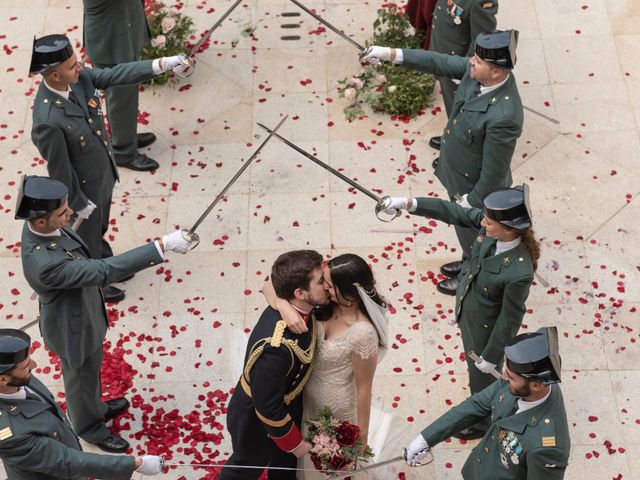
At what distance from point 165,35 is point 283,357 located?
4.01m

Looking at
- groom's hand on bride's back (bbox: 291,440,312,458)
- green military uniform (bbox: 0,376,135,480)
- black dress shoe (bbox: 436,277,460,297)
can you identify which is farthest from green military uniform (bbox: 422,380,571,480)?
Answer: black dress shoe (bbox: 436,277,460,297)

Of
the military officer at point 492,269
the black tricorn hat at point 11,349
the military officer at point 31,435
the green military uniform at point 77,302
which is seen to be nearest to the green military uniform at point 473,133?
the military officer at point 492,269

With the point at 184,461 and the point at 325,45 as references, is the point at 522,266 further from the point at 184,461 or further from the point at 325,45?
the point at 325,45

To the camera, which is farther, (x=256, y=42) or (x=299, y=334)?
(x=256, y=42)

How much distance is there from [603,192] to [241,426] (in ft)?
11.1

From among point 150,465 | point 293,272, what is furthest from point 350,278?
point 150,465

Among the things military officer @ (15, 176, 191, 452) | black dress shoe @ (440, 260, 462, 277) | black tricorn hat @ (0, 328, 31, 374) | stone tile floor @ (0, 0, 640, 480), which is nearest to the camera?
black tricorn hat @ (0, 328, 31, 374)

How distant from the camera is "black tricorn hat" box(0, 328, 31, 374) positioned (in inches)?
186

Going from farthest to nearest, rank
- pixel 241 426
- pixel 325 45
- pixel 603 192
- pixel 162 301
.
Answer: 1. pixel 325 45
2. pixel 603 192
3. pixel 162 301
4. pixel 241 426

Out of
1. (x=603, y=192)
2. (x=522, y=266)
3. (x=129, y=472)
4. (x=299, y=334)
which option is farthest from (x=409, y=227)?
(x=129, y=472)

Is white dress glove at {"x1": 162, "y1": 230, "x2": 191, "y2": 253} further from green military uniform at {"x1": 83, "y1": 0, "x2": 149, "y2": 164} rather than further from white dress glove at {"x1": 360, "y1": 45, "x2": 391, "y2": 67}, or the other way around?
→ white dress glove at {"x1": 360, "y1": 45, "x2": 391, "y2": 67}

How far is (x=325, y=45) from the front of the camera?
8.55 m

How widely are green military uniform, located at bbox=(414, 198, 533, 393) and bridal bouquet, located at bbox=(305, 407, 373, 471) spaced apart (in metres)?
0.92

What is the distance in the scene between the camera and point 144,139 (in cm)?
786
